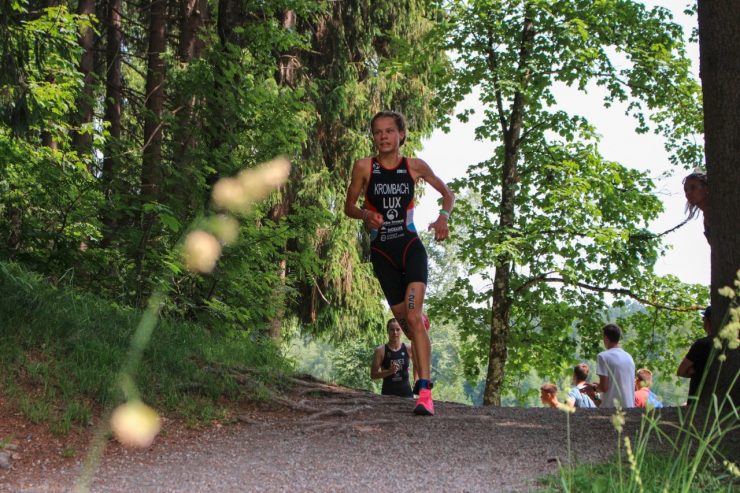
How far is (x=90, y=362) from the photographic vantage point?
5879 mm

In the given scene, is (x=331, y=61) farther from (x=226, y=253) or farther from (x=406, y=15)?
(x=226, y=253)

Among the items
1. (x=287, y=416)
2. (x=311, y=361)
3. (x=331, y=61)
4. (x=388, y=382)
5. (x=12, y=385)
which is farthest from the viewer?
(x=311, y=361)

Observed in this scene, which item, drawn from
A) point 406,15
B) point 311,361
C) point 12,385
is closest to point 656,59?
point 406,15

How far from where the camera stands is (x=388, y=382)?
9.60 meters

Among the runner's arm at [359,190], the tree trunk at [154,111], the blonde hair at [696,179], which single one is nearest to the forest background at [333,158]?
the tree trunk at [154,111]

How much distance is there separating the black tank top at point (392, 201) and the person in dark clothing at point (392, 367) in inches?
132

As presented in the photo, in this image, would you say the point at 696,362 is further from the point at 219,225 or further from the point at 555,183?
the point at 555,183

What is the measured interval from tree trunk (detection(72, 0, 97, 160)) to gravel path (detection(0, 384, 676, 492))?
6529 millimetres

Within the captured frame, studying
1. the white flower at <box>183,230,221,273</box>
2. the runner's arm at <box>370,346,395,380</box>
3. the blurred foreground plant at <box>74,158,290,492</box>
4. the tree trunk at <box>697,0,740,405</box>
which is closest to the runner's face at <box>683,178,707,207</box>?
the tree trunk at <box>697,0,740,405</box>

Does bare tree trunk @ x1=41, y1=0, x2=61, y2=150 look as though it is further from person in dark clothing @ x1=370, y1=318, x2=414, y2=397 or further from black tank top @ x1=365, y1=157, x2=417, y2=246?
black tank top @ x1=365, y1=157, x2=417, y2=246

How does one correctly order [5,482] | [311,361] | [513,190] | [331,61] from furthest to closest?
[311,361] < [331,61] < [513,190] < [5,482]

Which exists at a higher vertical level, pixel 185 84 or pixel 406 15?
pixel 406 15

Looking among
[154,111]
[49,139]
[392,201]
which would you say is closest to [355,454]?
[392,201]

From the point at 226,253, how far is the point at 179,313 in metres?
0.84
